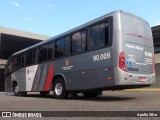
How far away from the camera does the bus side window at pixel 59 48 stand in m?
14.2

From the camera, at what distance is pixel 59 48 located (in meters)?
14.5

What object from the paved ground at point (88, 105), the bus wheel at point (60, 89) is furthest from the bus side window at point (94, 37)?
the bus wheel at point (60, 89)

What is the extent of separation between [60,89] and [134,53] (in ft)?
14.7

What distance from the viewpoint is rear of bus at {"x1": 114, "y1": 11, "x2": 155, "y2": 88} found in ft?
36.0

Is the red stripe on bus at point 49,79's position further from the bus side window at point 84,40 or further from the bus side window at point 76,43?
the bus side window at point 84,40

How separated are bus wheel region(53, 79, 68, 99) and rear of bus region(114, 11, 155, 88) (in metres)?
3.59

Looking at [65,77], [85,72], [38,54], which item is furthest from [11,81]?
[85,72]

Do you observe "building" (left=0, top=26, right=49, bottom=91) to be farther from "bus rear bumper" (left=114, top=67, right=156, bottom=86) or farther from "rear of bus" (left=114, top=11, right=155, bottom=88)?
"bus rear bumper" (left=114, top=67, right=156, bottom=86)

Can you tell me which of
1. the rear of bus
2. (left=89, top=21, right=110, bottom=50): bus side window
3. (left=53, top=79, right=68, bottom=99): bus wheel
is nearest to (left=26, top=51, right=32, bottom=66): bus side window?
(left=53, top=79, right=68, bottom=99): bus wheel

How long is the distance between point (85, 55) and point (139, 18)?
9.26ft

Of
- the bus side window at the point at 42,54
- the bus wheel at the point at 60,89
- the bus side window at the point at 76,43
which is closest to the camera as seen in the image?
the bus side window at the point at 76,43

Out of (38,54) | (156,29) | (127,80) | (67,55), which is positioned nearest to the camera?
(127,80)

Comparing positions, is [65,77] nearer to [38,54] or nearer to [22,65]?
[38,54]

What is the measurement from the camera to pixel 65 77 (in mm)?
13828
